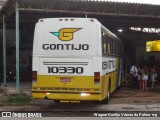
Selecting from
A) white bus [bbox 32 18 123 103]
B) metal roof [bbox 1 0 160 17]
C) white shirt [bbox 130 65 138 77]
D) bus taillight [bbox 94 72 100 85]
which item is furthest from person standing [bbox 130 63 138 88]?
bus taillight [bbox 94 72 100 85]

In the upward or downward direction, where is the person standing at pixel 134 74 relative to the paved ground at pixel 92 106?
upward

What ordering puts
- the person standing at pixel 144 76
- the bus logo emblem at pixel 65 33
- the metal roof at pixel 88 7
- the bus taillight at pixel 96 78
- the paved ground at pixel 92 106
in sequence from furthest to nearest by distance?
the person standing at pixel 144 76 → the metal roof at pixel 88 7 → the paved ground at pixel 92 106 → the bus logo emblem at pixel 65 33 → the bus taillight at pixel 96 78

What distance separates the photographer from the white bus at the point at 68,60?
50.1 ft

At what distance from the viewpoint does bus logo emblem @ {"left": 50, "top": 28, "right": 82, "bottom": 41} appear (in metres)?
15.5

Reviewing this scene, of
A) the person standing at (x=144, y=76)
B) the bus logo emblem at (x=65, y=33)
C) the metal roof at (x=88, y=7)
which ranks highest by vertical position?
the metal roof at (x=88, y=7)

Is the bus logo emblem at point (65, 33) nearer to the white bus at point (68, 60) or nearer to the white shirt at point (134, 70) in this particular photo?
the white bus at point (68, 60)

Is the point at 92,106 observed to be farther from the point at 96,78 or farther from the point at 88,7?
the point at 88,7

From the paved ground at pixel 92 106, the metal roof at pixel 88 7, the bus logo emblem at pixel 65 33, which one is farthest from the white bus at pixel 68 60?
the metal roof at pixel 88 7

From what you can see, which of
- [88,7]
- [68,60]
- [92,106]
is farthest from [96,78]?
[88,7]

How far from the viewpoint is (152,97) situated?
817 inches

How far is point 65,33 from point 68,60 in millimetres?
991

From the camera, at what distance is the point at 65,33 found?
15.5 metres

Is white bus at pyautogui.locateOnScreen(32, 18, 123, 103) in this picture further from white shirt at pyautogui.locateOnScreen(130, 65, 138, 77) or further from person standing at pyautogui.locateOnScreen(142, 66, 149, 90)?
white shirt at pyautogui.locateOnScreen(130, 65, 138, 77)

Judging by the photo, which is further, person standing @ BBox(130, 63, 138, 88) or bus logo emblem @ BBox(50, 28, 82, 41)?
person standing @ BBox(130, 63, 138, 88)
